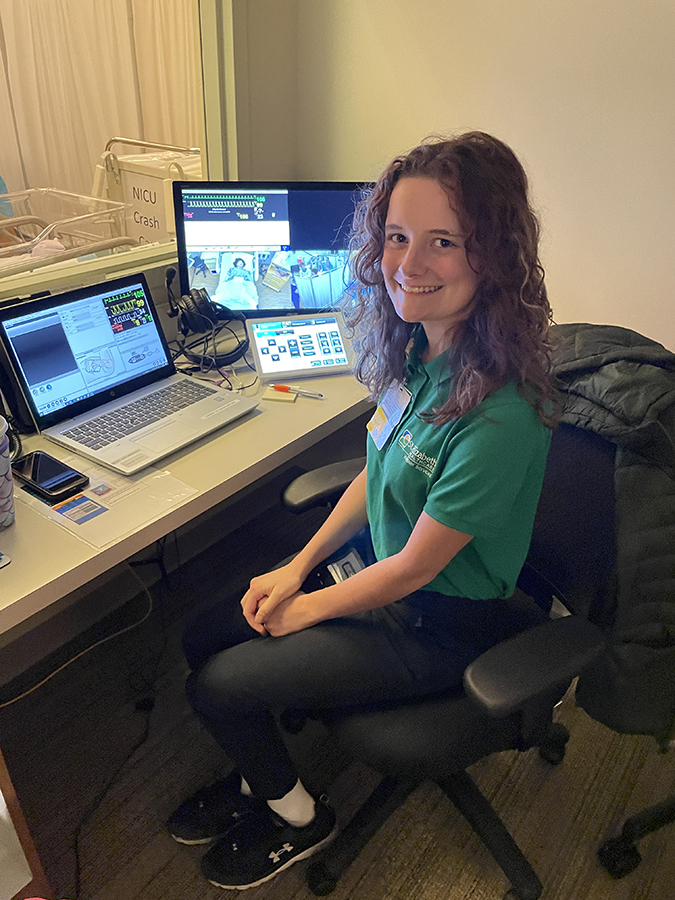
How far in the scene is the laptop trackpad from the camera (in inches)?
48.6

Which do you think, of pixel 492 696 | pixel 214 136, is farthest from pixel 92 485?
pixel 214 136

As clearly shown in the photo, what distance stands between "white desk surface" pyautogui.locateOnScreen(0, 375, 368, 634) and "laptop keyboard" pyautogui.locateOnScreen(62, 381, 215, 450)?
0.06 metres

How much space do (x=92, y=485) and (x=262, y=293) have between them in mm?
746

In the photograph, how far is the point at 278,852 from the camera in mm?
1203

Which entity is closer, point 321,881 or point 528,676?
point 528,676

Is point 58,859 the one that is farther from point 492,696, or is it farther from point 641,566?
point 641,566

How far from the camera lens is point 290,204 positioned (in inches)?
63.1

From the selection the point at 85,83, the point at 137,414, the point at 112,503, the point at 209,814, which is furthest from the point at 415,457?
the point at 85,83

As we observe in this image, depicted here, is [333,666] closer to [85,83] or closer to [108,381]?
[108,381]

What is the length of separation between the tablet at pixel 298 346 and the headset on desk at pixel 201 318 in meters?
0.10

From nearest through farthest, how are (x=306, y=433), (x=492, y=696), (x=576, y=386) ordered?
(x=492, y=696)
(x=576, y=386)
(x=306, y=433)

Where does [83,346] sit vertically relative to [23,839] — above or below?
above

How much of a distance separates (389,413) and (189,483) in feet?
1.29

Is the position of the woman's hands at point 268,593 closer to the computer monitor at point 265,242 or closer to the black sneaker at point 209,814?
the black sneaker at point 209,814
